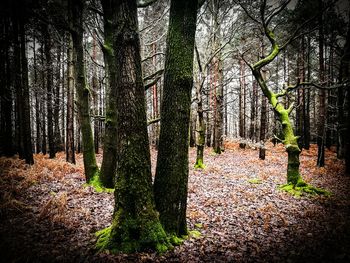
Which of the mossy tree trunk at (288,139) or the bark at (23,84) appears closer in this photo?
the mossy tree trunk at (288,139)

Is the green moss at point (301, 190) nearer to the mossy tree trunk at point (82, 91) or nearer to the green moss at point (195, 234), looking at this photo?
the green moss at point (195, 234)

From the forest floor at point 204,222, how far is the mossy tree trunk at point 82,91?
0.92 m

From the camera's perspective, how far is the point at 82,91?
714 cm

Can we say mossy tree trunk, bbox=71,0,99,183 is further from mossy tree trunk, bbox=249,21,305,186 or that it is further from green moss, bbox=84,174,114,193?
mossy tree trunk, bbox=249,21,305,186

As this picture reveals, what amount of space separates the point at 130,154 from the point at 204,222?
9.37 feet

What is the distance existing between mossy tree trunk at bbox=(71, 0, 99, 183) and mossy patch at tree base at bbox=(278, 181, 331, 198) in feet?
23.7

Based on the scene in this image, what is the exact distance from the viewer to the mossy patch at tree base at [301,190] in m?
7.30

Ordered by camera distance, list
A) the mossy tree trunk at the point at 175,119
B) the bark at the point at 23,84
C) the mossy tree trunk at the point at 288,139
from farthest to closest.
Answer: the bark at the point at 23,84 → the mossy tree trunk at the point at 288,139 → the mossy tree trunk at the point at 175,119

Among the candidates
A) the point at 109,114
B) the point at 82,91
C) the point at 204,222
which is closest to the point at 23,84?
the point at 82,91

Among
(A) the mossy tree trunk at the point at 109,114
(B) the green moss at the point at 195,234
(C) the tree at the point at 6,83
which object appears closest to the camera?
(B) the green moss at the point at 195,234

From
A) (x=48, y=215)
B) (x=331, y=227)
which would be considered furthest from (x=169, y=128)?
(x=331, y=227)

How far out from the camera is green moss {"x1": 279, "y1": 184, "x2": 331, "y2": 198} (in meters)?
7.30

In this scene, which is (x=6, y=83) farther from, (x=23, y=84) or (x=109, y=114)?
(x=109, y=114)

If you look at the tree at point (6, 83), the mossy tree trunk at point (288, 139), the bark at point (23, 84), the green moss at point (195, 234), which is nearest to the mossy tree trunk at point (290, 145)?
the mossy tree trunk at point (288, 139)
